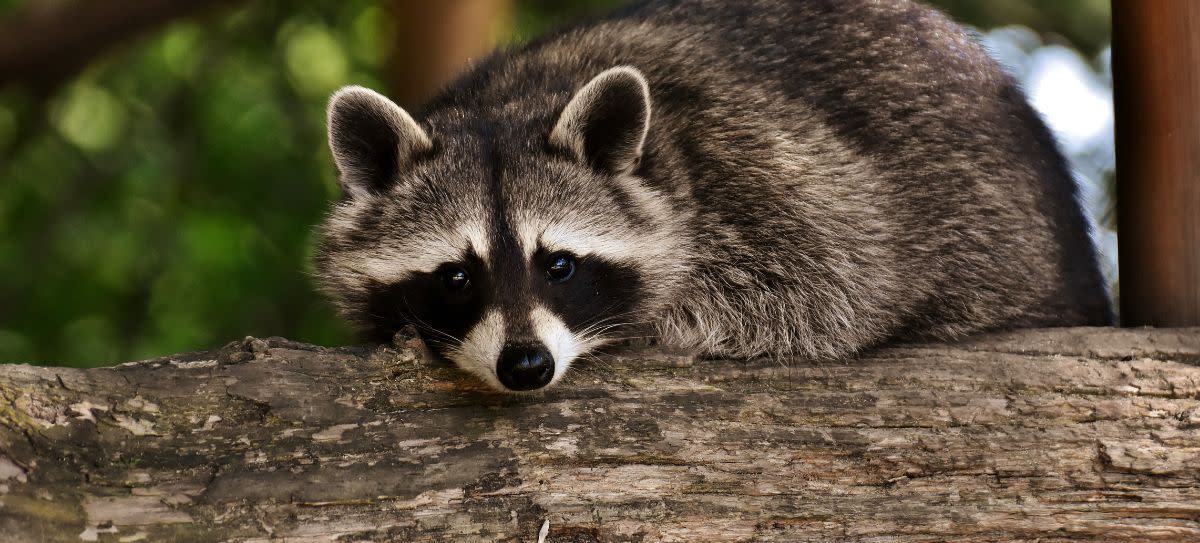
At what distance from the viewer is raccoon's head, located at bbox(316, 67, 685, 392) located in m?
3.01

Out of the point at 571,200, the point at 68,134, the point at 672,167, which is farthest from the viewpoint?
the point at 68,134

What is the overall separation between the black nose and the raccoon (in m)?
0.01

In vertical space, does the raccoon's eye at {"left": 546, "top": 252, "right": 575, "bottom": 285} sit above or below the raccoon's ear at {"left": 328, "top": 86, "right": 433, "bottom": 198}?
below

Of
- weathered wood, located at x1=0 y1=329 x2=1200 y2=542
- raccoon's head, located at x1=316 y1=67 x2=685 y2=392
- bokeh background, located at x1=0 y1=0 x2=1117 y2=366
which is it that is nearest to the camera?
weathered wood, located at x1=0 y1=329 x2=1200 y2=542

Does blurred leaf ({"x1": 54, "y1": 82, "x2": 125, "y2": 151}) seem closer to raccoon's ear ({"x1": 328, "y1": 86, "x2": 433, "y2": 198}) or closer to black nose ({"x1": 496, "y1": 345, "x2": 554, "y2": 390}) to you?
raccoon's ear ({"x1": 328, "y1": 86, "x2": 433, "y2": 198})

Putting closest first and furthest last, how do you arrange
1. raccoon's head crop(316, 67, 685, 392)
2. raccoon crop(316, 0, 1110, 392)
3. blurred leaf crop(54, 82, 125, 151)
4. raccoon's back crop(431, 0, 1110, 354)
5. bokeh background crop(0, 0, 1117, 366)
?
raccoon's head crop(316, 67, 685, 392) < raccoon crop(316, 0, 1110, 392) < raccoon's back crop(431, 0, 1110, 354) < bokeh background crop(0, 0, 1117, 366) < blurred leaf crop(54, 82, 125, 151)

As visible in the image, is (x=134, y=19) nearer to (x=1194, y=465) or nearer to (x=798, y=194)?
(x=798, y=194)

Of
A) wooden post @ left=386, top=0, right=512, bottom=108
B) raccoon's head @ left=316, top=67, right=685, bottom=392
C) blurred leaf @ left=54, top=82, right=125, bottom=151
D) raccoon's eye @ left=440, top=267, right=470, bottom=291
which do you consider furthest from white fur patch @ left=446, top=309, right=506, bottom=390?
blurred leaf @ left=54, top=82, right=125, bottom=151

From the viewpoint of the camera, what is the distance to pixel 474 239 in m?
3.04

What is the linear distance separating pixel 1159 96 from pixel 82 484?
10.0ft

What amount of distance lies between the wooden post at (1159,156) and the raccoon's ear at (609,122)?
1474 mm

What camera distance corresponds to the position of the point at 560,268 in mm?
3115

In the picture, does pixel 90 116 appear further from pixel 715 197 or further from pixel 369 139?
pixel 715 197

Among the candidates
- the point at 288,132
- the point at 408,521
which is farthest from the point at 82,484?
the point at 288,132
